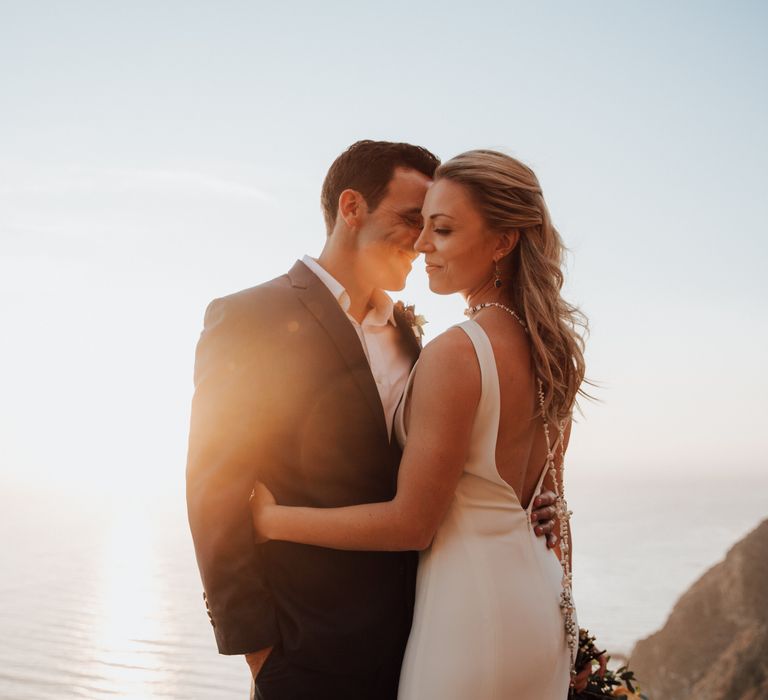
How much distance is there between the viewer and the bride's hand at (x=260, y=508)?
2898 mm

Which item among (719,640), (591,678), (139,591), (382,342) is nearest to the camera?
(591,678)

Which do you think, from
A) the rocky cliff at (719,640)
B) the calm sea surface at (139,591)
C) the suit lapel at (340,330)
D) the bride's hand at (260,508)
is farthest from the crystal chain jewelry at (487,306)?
the calm sea surface at (139,591)

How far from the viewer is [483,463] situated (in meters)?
2.77

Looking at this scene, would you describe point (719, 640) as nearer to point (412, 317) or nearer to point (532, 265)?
point (412, 317)

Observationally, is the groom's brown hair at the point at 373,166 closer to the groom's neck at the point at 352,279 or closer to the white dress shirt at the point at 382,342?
the groom's neck at the point at 352,279

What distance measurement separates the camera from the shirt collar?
3402mm

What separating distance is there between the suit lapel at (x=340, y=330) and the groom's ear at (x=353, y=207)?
464 mm

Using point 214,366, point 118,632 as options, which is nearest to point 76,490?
point 118,632

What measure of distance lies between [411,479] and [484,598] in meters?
0.48

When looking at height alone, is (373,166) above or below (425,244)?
above

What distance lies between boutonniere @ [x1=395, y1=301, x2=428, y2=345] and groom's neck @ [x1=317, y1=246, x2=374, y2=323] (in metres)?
0.18

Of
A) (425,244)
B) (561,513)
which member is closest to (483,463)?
(561,513)

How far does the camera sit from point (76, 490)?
4325 cm

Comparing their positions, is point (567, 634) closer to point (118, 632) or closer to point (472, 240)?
point (472, 240)
